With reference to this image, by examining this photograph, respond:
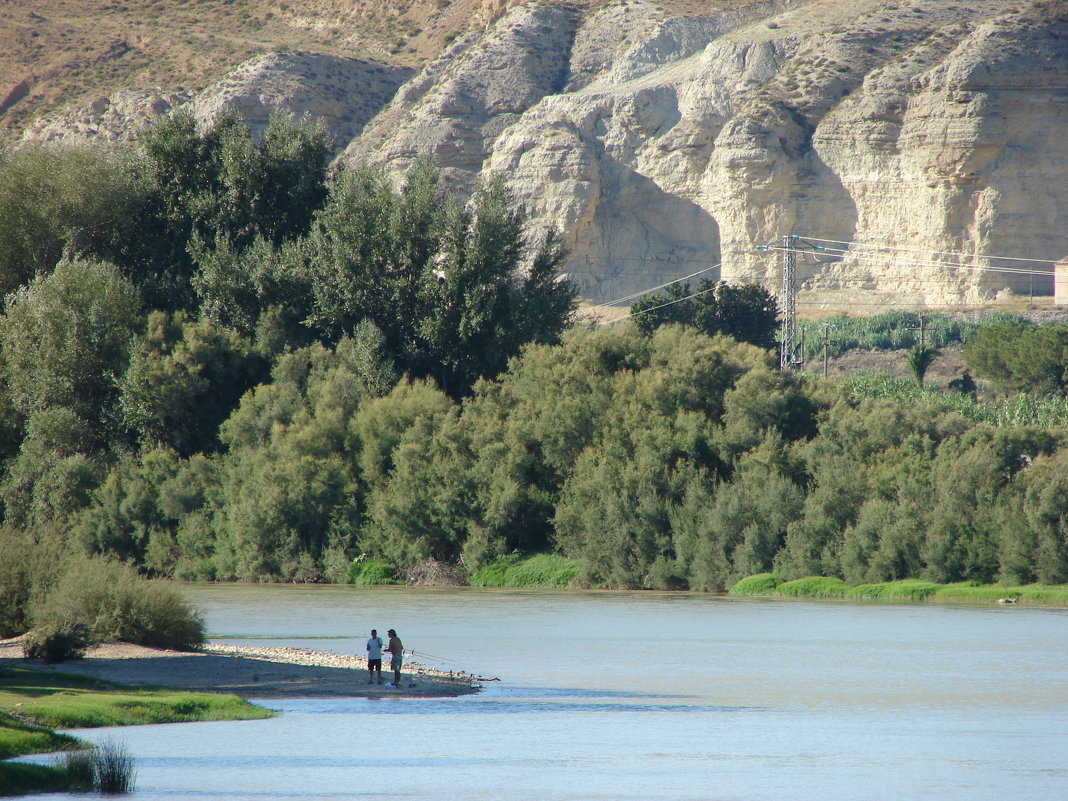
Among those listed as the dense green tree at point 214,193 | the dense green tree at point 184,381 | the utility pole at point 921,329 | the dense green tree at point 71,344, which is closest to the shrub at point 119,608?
the dense green tree at point 184,381

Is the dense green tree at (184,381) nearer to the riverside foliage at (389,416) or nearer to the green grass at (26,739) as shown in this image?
the riverside foliage at (389,416)

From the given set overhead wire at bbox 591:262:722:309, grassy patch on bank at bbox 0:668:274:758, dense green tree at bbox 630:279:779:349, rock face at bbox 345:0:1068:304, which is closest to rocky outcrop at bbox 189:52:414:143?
rock face at bbox 345:0:1068:304

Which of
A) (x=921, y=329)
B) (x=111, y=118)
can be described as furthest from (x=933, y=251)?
(x=111, y=118)

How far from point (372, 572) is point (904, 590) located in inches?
674

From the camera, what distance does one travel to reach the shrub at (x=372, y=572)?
1865 inches

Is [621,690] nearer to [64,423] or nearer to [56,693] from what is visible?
[56,693]

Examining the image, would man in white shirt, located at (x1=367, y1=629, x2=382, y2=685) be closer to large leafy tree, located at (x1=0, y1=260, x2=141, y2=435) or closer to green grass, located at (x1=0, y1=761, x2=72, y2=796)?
green grass, located at (x1=0, y1=761, x2=72, y2=796)

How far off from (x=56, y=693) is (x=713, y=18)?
114 m

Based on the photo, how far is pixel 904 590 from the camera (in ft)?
131

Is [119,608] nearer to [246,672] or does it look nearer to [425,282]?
[246,672]

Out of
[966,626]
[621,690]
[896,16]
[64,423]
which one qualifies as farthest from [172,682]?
[896,16]

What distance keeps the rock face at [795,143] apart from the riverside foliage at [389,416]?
49320 millimetres

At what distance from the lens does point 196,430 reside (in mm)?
51219

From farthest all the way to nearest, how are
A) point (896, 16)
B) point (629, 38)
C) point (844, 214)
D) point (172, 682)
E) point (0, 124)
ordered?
point (629, 38), point (0, 124), point (896, 16), point (844, 214), point (172, 682)
